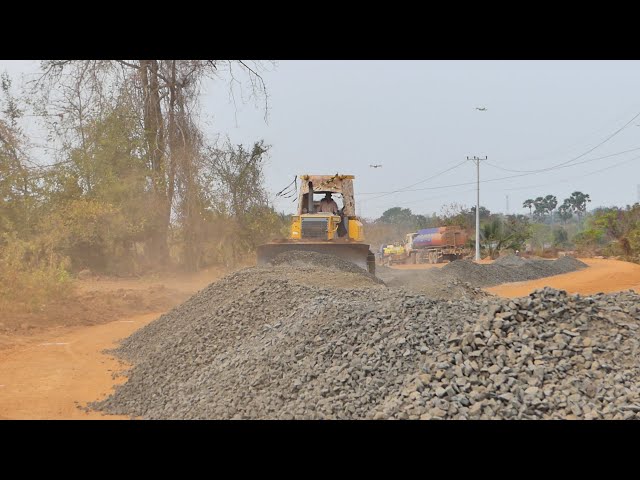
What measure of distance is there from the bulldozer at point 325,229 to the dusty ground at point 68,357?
Result: 9.60 feet

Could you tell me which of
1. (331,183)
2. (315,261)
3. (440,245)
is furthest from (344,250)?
(440,245)

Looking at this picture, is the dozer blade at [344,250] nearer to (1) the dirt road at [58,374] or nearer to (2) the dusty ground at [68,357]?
(2) the dusty ground at [68,357]

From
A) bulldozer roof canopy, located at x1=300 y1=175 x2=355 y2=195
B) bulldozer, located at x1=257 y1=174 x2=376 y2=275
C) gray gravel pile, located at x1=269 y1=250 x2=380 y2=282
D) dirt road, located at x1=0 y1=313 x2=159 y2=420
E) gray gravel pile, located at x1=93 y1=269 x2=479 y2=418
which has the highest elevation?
bulldozer roof canopy, located at x1=300 y1=175 x2=355 y2=195

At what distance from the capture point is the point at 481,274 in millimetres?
19266

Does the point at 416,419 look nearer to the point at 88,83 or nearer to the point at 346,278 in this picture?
the point at 346,278

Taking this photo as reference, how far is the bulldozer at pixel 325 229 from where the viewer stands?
13.4m

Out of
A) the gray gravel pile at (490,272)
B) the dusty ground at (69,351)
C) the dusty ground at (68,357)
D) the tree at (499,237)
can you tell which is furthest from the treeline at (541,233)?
the dusty ground at (69,351)

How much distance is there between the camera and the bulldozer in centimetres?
1335

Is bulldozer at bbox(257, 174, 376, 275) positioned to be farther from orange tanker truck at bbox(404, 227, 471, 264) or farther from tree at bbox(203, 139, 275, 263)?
orange tanker truck at bbox(404, 227, 471, 264)

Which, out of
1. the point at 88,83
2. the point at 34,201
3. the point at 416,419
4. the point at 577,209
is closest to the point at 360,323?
the point at 416,419

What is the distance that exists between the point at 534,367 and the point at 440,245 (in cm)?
2729

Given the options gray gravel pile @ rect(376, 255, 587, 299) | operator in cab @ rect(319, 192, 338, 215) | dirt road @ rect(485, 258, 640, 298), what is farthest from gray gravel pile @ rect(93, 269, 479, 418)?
gray gravel pile @ rect(376, 255, 587, 299)

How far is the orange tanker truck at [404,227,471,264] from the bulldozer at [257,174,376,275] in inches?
653

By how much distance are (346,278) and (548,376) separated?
634 centimetres
